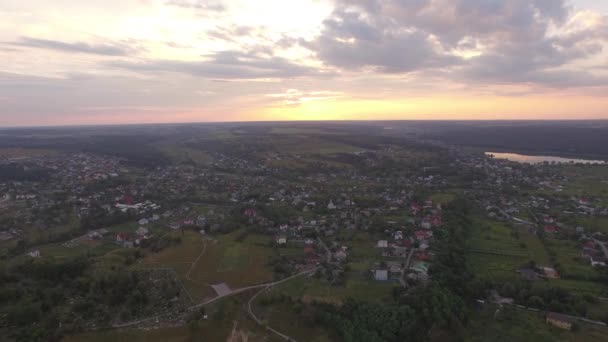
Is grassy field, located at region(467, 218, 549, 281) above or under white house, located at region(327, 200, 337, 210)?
under

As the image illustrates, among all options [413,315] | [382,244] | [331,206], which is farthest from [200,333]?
[331,206]

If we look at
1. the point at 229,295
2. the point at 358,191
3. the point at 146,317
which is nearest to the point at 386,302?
the point at 229,295

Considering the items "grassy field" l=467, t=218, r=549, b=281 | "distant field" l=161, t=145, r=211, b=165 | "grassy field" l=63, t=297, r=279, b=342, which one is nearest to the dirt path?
"grassy field" l=63, t=297, r=279, b=342

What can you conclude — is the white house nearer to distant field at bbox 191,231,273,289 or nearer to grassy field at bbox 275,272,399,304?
distant field at bbox 191,231,273,289

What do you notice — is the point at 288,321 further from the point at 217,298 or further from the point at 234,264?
the point at 234,264

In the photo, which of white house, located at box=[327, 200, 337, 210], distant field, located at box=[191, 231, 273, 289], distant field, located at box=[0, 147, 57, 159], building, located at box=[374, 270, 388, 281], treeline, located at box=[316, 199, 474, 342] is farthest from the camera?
distant field, located at box=[0, 147, 57, 159]

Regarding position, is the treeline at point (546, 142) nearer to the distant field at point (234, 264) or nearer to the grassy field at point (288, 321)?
the distant field at point (234, 264)

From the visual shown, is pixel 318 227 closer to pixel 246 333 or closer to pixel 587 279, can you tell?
pixel 246 333
